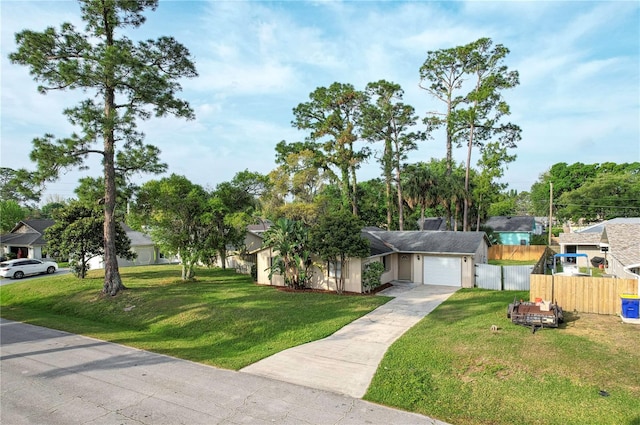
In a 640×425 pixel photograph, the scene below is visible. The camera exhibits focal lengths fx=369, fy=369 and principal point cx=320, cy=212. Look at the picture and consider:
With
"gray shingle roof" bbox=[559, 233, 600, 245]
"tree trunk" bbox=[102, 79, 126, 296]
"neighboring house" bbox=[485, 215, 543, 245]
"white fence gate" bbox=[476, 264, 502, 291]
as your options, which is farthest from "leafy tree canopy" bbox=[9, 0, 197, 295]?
"neighboring house" bbox=[485, 215, 543, 245]

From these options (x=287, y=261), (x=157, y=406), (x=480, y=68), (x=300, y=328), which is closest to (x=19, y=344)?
(x=157, y=406)

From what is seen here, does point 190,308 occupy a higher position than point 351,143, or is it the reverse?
point 351,143

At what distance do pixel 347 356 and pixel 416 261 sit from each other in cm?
1251

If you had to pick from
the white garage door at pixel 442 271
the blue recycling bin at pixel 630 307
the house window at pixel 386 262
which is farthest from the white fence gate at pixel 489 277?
the blue recycling bin at pixel 630 307

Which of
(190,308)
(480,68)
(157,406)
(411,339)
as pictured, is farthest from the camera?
(480,68)

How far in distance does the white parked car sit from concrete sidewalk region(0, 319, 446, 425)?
2024 centimetres

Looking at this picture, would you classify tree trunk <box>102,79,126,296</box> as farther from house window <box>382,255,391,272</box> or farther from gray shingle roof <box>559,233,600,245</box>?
gray shingle roof <box>559,233,600,245</box>

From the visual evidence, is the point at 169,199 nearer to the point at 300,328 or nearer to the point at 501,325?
the point at 300,328

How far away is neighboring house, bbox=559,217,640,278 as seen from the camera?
47.5ft

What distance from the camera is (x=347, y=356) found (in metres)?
10.5

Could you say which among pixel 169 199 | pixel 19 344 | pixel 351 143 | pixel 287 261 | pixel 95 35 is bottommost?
pixel 19 344

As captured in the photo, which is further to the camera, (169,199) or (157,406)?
(169,199)

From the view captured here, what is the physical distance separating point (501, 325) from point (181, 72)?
18.7 metres

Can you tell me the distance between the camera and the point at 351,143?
33.2m
